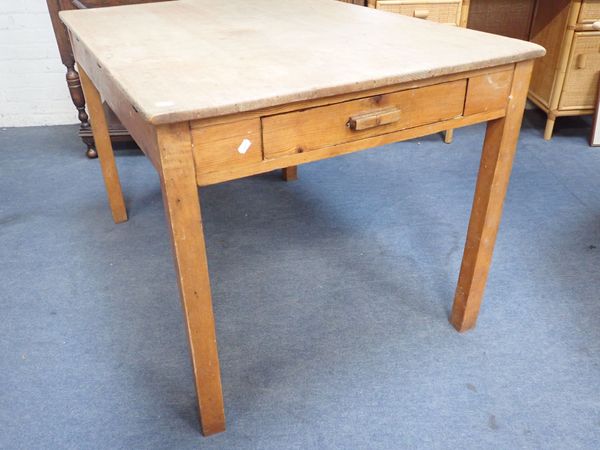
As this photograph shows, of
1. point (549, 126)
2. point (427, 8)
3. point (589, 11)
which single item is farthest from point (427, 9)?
point (549, 126)

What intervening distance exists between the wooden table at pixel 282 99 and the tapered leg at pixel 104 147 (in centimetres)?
31

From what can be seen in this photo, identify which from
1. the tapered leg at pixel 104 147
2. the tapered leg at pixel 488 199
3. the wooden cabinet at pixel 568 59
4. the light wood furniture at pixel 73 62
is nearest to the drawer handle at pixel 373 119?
the tapered leg at pixel 488 199

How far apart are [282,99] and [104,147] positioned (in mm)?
1185

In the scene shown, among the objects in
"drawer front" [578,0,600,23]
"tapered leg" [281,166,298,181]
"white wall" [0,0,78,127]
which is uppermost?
"drawer front" [578,0,600,23]

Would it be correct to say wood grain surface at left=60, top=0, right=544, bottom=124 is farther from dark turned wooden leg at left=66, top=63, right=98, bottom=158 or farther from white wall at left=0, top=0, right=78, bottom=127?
white wall at left=0, top=0, right=78, bottom=127

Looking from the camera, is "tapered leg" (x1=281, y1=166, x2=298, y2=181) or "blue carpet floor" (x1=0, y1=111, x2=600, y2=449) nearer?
"blue carpet floor" (x1=0, y1=111, x2=600, y2=449)

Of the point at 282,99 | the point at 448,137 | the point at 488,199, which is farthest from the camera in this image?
the point at 448,137

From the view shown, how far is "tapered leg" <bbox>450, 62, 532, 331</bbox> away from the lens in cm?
114

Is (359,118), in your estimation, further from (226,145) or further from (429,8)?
(429,8)

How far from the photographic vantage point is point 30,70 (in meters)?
2.81

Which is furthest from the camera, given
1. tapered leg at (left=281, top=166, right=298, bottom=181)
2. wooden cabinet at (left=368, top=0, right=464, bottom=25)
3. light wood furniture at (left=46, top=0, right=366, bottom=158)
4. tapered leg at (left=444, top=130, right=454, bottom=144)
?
tapered leg at (left=444, top=130, right=454, bottom=144)

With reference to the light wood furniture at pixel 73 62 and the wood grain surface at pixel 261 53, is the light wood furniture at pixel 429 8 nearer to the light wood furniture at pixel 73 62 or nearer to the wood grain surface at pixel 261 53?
the wood grain surface at pixel 261 53

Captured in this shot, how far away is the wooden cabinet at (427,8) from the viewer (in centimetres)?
234

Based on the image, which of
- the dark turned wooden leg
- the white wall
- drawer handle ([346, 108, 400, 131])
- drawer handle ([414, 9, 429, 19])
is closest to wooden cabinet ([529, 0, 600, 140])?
drawer handle ([414, 9, 429, 19])
